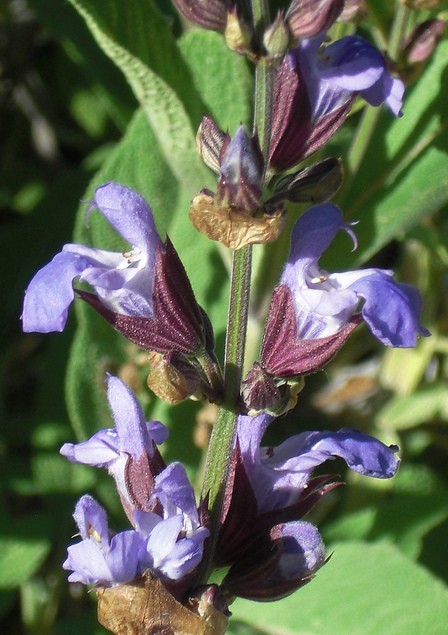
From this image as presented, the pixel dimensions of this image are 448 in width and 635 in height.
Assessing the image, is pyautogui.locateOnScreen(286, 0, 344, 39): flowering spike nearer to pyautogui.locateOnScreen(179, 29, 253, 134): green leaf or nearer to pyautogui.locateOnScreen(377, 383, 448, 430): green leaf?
pyautogui.locateOnScreen(179, 29, 253, 134): green leaf

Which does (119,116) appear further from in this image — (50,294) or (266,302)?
(50,294)

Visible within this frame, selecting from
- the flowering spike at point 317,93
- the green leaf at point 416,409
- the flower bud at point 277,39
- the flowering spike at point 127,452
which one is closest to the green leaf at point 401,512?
the green leaf at point 416,409

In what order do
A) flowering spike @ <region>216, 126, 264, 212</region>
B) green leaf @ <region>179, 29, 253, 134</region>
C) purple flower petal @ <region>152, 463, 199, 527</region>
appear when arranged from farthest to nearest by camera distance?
green leaf @ <region>179, 29, 253, 134</region> < purple flower petal @ <region>152, 463, 199, 527</region> < flowering spike @ <region>216, 126, 264, 212</region>

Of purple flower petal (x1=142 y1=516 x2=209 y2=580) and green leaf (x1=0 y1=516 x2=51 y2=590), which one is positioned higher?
purple flower petal (x1=142 y1=516 x2=209 y2=580)

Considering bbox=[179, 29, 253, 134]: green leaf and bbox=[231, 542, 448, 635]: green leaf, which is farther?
bbox=[179, 29, 253, 134]: green leaf

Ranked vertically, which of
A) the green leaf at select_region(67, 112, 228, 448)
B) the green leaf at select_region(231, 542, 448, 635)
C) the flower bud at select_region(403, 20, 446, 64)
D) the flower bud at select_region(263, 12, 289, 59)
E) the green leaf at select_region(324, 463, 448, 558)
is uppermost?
the flower bud at select_region(263, 12, 289, 59)

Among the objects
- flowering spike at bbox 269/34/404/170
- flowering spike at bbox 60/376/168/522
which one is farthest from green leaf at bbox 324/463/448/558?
flowering spike at bbox 269/34/404/170

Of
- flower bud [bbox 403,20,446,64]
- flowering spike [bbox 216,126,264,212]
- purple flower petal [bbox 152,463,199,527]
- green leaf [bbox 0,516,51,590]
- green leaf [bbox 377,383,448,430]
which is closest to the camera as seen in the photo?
flowering spike [bbox 216,126,264,212]
